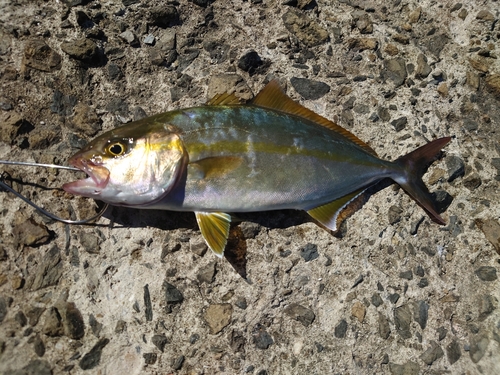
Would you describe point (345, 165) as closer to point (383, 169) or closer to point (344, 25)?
point (383, 169)

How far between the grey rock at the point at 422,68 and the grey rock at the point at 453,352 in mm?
1960

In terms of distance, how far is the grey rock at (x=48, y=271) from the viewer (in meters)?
2.56

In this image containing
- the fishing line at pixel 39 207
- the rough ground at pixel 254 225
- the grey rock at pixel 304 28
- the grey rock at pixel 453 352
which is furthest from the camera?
the grey rock at pixel 304 28

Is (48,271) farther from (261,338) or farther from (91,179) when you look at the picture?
(261,338)

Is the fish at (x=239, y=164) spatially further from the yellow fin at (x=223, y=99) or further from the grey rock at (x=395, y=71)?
the grey rock at (x=395, y=71)

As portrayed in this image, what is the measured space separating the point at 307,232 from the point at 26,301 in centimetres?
182

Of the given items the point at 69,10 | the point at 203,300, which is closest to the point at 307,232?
the point at 203,300

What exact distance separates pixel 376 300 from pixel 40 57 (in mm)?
2799

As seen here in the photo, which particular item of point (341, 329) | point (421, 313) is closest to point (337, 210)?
point (341, 329)

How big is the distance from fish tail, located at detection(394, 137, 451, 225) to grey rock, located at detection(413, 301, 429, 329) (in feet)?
1.97

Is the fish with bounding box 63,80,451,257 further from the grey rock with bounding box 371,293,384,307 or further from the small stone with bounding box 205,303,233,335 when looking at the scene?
the grey rock with bounding box 371,293,384,307

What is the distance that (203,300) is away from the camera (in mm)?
2688

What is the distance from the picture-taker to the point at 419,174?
298 cm

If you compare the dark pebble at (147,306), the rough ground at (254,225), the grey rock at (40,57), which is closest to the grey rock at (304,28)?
the rough ground at (254,225)
